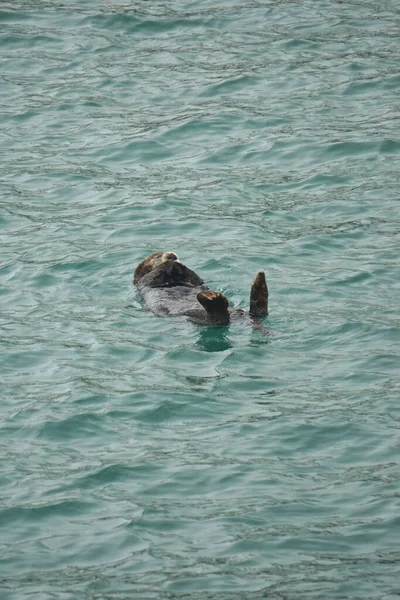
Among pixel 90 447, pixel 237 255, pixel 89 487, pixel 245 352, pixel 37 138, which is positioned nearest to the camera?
pixel 89 487

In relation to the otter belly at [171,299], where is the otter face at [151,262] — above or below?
above

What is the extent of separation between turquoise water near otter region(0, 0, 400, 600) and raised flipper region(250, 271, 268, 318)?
166mm

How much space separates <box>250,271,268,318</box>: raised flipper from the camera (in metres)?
7.90

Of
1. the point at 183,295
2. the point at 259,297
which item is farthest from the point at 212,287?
the point at 259,297

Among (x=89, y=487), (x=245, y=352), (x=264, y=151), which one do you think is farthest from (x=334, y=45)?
(x=89, y=487)

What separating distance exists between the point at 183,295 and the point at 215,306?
97 centimetres

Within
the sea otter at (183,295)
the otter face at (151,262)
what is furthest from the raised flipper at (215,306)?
the otter face at (151,262)

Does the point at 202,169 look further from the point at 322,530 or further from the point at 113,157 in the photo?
the point at 322,530

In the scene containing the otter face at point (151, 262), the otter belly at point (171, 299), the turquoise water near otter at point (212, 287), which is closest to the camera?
the turquoise water near otter at point (212, 287)

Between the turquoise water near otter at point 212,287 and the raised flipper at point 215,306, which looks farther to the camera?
the raised flipper at point 215,306

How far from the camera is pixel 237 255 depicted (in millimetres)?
9961

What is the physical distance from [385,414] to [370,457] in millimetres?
600

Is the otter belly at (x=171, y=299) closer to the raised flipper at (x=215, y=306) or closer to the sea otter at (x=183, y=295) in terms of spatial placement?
the sea otter at (x=183, y=295)

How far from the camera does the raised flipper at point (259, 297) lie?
7900mm
